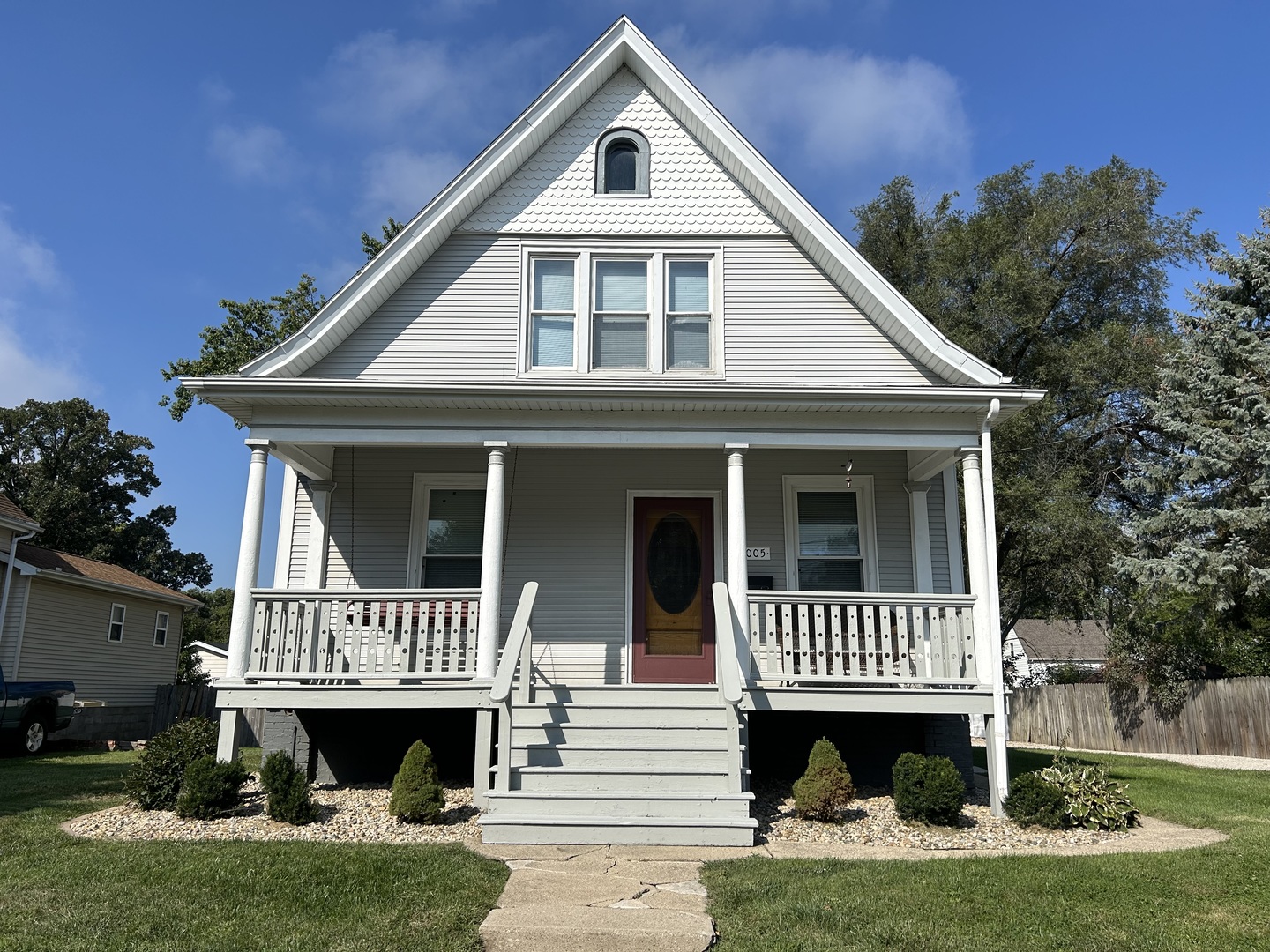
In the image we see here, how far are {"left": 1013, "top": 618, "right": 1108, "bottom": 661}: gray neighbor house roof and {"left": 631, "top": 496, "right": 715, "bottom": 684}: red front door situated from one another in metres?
42.5

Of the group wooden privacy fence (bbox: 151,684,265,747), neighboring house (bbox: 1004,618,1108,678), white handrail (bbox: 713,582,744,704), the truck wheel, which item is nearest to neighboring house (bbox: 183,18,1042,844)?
white handrail (bbox: 713,582,744,704)

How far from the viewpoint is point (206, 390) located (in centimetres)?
941

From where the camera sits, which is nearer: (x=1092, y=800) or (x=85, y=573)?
(x=1092, y=800)

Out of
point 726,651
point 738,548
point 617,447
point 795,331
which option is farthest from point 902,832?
point 795,331

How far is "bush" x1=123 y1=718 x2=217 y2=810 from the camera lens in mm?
8281

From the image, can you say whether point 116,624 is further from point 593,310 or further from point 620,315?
point 620,315

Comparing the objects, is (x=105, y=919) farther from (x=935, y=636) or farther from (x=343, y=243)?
(x=343, y=243)

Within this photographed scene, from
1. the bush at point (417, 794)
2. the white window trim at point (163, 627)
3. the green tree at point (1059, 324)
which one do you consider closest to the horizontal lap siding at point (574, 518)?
the bush at point (417, 794)

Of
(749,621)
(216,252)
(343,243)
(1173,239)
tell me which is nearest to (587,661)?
(749,621)

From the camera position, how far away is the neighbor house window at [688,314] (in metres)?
11.0

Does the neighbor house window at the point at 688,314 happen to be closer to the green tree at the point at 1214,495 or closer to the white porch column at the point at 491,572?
the white porch column at the point at 491,572

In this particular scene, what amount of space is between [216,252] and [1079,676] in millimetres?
27448

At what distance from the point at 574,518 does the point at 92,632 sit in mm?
16725

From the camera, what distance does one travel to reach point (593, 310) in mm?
11055
